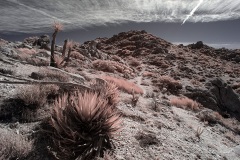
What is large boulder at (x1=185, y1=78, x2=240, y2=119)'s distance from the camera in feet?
58.2

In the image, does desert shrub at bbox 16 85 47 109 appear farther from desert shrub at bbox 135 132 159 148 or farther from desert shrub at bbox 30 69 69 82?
desert shrub at bbox 135 132 159 148

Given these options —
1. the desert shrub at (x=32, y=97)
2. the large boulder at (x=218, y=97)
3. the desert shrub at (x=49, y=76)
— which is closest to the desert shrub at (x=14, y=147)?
the desert shrub at (x=32, y=97)

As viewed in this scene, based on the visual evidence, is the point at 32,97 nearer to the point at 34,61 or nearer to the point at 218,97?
the point at 34,61

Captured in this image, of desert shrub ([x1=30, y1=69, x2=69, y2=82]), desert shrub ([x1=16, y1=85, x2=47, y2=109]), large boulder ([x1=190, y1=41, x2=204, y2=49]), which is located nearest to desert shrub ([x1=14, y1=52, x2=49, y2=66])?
desert shrub ([x1=30, y1=69, x2=69, y2=82])

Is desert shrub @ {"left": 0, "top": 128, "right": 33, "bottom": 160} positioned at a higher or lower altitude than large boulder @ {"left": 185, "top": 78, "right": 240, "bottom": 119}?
higher

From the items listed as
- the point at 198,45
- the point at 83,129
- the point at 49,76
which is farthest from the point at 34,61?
the point at 198,45

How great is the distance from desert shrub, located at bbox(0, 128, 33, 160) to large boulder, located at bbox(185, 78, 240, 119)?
15.5 metres

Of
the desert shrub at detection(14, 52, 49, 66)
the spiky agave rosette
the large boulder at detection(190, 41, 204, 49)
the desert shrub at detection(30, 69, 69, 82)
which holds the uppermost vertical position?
the large boulder at detection(190, 41, 204, 49)

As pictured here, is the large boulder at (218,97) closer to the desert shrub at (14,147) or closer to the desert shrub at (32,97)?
the desert shrub at (32,97)

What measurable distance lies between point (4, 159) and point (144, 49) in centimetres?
6503

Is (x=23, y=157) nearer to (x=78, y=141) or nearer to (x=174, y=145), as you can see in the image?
(x=78, y=141)

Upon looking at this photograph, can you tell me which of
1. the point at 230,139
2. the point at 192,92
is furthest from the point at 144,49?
the point at 230,139

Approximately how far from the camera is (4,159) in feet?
11.8

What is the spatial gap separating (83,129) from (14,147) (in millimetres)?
1297
